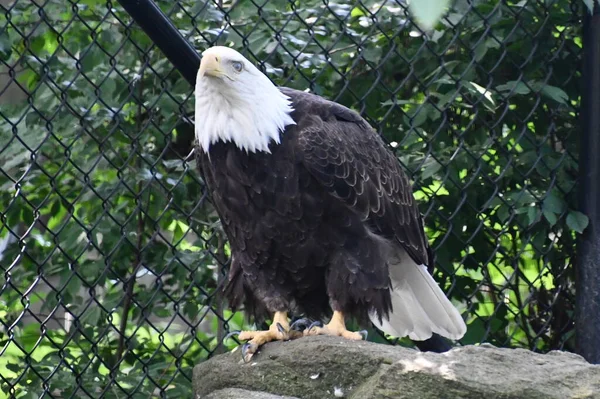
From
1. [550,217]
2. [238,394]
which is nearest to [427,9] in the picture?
[238,394]

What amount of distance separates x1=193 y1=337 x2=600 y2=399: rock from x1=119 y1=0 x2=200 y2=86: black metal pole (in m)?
0.86

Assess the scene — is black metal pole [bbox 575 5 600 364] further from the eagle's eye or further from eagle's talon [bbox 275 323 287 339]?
the eagle's eye

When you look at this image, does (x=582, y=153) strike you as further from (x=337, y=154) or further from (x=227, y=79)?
(x=227, y=79)

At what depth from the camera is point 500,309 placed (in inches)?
145

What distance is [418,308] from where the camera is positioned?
10.5ft

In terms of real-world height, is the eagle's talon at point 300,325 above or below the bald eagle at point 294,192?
below

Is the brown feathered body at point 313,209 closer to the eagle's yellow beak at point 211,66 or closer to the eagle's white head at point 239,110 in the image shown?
the eagle's white head at point 239,110

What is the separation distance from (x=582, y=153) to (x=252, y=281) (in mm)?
1358

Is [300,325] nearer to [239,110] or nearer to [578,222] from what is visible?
[239,110]

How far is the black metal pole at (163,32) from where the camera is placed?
8.70 ft

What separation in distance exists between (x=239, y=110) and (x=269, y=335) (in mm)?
655

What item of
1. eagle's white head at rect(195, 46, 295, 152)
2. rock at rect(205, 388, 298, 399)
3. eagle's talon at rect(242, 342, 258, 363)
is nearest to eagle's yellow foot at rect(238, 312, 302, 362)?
eagle's talon at rect(242, 342, 258, 363)

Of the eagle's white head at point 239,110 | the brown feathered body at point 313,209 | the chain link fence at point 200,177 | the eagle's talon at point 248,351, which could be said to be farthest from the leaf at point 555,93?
the eagle's talon at point 248,351

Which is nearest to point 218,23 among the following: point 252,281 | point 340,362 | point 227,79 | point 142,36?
point 142,36
